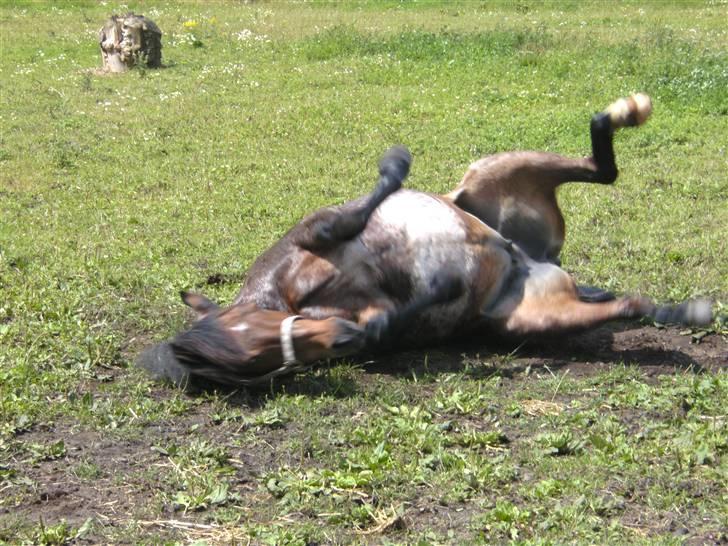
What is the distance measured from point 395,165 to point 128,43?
11.8m

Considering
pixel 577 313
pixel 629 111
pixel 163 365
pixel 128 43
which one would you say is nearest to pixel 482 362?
pixel 577 313

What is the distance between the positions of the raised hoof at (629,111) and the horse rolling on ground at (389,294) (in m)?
1.00

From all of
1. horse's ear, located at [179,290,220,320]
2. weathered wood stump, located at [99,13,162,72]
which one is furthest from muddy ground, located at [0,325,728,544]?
weathered wood stump, located at [99,13,162,72]

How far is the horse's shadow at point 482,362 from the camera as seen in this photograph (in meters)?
5.51

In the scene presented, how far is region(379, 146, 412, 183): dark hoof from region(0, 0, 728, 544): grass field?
1.06 metres

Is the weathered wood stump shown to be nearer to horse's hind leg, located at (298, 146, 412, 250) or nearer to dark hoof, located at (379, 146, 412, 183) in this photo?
dark hoof, located at (379, 146, 412, 183)

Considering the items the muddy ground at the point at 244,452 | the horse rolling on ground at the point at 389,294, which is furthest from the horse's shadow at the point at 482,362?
the horse rolling on ground at the point at 389,294

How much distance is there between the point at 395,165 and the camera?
6273 mm

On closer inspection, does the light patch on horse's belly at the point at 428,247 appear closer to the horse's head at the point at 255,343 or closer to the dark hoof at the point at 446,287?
the dark hoof at the point at 446,287

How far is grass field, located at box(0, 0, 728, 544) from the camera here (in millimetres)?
4258

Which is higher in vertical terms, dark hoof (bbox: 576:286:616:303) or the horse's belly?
the horse's belly

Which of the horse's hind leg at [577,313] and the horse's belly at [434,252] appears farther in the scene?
the horse's belly at [434,252]

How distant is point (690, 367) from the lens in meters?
5.62

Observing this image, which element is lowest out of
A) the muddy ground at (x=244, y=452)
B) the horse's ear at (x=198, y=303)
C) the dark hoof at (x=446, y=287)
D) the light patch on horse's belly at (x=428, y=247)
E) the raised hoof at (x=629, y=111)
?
the muddy ground at (x=244, y=452)
